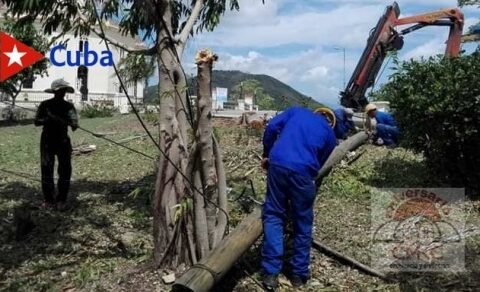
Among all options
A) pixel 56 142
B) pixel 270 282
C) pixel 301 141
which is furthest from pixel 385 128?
pixel 270 282

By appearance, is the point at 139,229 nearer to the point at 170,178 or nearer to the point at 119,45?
the point at 170,178

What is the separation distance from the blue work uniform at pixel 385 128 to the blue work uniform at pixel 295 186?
5.21 m

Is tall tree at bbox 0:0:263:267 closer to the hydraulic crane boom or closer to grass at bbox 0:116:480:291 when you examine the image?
grass at bbox 0:116:480:291

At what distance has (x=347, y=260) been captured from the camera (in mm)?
4914

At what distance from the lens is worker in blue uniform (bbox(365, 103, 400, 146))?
971cm

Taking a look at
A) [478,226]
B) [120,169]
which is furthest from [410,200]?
[120,169]

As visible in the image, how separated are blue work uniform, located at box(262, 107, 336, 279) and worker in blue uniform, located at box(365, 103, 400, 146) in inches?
205

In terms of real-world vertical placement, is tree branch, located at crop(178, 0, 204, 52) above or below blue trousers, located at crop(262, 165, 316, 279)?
above

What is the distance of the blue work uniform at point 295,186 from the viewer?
4.47m

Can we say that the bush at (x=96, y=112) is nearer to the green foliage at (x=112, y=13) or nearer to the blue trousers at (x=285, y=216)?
the green foliage at (x=112, y=13)

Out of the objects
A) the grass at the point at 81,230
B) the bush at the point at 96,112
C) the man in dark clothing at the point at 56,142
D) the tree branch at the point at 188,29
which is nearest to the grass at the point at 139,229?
the grass at the point at 81,230

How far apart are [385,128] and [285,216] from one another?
5657mm

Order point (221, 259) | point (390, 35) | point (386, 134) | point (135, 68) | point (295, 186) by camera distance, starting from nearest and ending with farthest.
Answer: point (221, 259), point (295, 186), point (135, 68), point (386, 134), point (390, 35)

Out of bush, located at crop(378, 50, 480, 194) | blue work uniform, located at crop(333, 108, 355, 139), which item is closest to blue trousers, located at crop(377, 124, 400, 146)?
bush, located at crop(378, 50, 480, 194)
